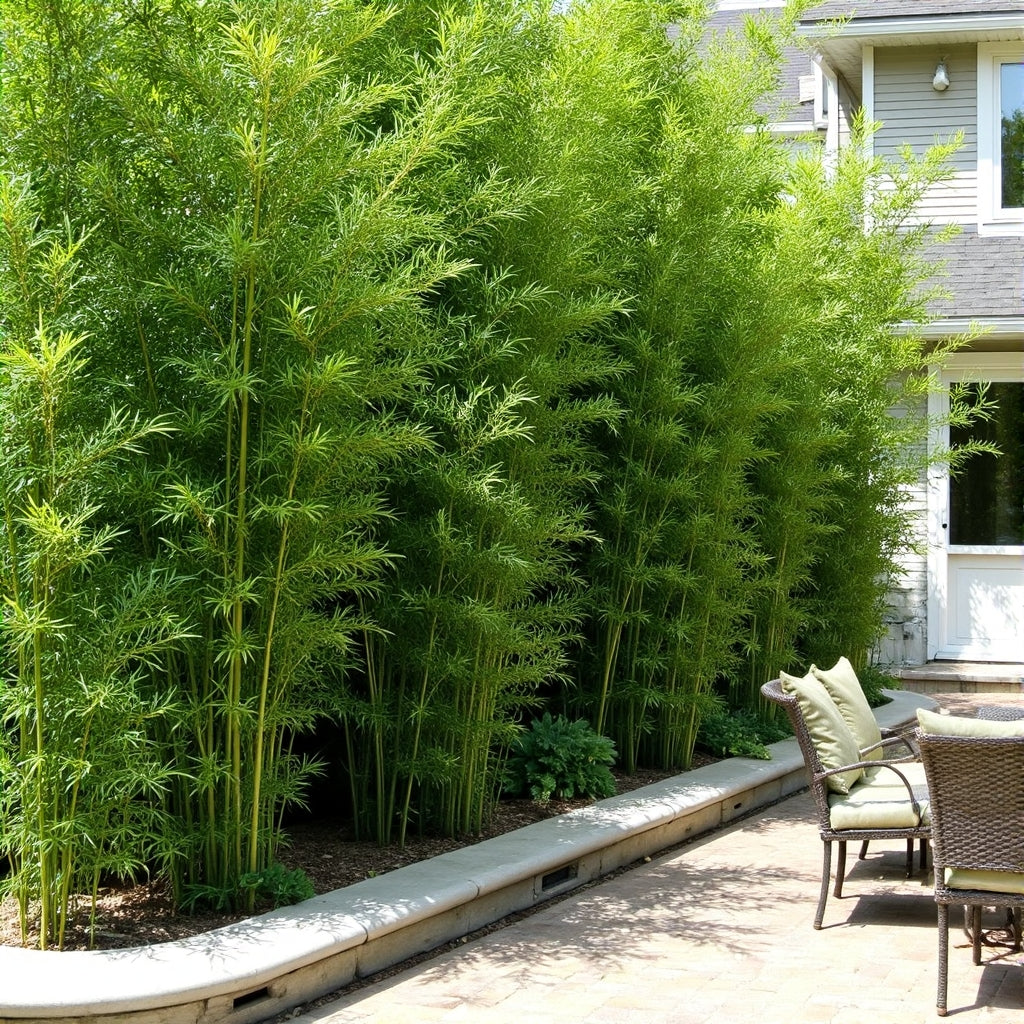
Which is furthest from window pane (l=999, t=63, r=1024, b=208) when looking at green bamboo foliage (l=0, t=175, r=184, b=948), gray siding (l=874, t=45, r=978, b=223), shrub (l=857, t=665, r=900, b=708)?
green bamboo foliage (l=0, t=175, r=184, b=948)

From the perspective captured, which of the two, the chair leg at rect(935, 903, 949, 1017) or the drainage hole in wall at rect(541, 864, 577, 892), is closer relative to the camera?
the chair leg at rect(935, 903, 949, 1017)

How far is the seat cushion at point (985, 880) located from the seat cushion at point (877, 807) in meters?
0.65

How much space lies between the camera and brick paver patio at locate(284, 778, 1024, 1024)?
146 inches

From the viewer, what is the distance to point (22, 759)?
3729 millimetres

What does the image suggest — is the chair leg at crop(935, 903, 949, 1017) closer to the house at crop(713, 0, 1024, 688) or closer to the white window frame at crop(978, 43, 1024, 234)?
the house at crop(713, 0, 1024, 688)

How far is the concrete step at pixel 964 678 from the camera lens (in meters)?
9.93

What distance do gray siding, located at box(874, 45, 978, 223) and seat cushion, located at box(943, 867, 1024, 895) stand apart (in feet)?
26.6

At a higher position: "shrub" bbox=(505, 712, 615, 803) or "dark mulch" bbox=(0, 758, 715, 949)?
"shrub" bbox=(505, 712, 615, 803)

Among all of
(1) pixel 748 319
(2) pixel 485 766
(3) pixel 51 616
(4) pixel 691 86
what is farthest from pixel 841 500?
(3) pixel 51 616

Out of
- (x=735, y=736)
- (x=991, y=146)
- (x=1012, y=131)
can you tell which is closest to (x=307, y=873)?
(x=735, y=736)

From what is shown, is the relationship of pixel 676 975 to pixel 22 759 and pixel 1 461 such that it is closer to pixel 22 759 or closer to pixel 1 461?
pixel 22 759

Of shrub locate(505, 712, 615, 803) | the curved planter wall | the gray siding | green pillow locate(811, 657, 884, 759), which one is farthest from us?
the gray siding

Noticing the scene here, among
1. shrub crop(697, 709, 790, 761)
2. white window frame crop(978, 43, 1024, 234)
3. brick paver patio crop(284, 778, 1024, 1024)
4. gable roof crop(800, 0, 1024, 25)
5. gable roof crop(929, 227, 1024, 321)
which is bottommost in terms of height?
brick paver patio crop(284, 778, 1024, 1024)

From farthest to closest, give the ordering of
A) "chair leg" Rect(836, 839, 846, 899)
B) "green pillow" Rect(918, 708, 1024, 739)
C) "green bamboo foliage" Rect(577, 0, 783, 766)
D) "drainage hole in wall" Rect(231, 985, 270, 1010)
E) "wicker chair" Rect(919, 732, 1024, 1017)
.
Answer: "green bamboo foliage" Rect(577, 0, 783, 766) < "chair leg" Rect(836, 839, 846, 899) < "green pillow" Rect(918, 708, 1024, 739) < "wicker chair" Rect(919, 732, 1024, 1017) < "drainage hole in wall" Rect(231, 985, 270, 1010)
